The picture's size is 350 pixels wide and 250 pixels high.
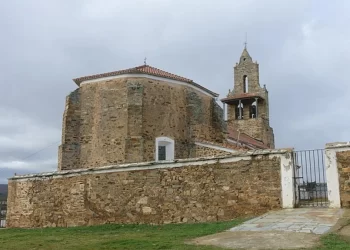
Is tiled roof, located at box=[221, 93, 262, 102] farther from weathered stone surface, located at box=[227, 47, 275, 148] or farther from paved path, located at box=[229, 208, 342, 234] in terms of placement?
paved path, located at box=[229, 208, 342, 234]

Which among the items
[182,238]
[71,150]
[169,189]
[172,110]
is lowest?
[182,238]

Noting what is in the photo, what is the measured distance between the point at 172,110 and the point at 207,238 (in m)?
14.4

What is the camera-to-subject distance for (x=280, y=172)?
11508 mm

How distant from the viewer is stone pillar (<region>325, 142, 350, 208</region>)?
11.1 metres

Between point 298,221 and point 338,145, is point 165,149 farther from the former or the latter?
point 298,221

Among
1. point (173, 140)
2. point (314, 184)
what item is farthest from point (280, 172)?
point (173, 140)

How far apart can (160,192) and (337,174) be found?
5.42 metres

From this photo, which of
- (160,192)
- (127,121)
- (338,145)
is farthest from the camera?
(127,121)

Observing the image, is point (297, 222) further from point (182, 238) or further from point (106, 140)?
point (106, 140)

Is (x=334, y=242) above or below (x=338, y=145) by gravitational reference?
below

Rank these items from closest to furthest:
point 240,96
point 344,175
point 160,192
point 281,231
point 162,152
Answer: point 281,231 → point 344,175 → point 160,192 → point 162,152 → point 240,96

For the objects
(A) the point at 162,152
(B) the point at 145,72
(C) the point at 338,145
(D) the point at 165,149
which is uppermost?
(B) the point at 145,72

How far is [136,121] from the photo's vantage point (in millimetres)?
21234

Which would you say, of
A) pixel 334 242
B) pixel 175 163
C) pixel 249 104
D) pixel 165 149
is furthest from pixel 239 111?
pixel 334 242
